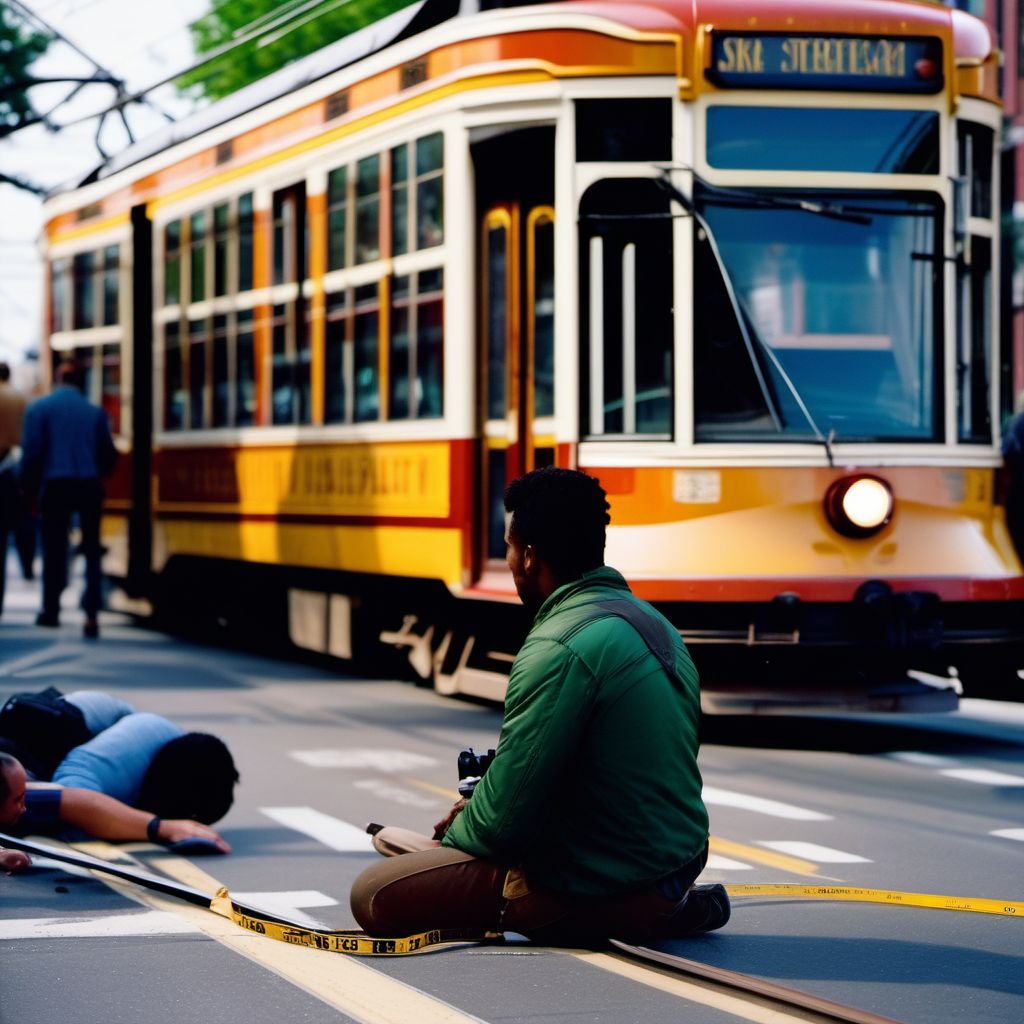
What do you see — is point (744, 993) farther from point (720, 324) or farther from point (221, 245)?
point (221, 245)

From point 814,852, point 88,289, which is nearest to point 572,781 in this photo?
point 814,852

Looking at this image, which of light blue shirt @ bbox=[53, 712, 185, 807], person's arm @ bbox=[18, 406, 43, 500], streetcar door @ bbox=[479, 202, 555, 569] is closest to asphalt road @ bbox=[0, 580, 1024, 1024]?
light blue shirt @ bbox=[53, 712, 185, 807]

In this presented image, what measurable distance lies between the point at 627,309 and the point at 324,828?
3656 millimetres

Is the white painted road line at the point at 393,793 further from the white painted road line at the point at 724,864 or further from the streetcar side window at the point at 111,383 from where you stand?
the streetcar side window at the point at 111,383

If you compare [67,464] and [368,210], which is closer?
[368,210]

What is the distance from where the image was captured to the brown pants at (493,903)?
5844 millimetres

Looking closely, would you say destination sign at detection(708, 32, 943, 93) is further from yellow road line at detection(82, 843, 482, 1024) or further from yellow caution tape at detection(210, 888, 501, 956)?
yellow caution tape at detection(210, 888, 501, 956)

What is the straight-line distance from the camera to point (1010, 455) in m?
11.7

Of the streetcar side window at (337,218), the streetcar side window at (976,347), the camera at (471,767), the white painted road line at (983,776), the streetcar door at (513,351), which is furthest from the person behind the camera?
the streetcar side window at (337,218)

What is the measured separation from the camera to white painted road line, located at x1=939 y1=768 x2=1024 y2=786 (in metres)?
10.2

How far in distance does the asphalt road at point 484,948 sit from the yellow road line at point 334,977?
12 millimetres

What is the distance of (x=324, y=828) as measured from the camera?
8.59 metres

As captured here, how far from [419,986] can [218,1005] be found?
18.9 inches

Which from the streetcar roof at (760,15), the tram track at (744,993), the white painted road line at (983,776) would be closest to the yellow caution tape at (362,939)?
the tram track at (744,993)
